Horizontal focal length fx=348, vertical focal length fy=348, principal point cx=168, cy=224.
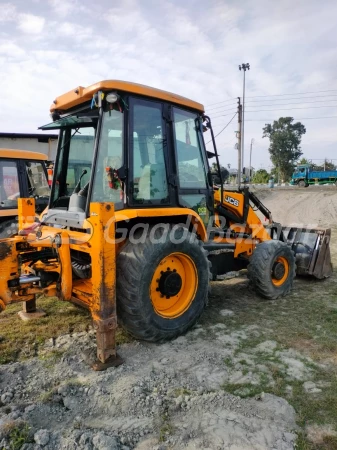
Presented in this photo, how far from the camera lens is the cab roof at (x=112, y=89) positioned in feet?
11.3

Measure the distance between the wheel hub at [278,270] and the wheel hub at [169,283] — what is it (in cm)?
205

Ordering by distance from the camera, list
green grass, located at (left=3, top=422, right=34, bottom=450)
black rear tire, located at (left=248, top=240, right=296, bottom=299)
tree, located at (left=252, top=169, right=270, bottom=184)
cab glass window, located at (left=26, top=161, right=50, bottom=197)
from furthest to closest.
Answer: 1. tree, located at (left=252, top=169, right=270, bottom=184)
2. cab glass window, located at (left=26, top=161, right=50, bottom=197)
3. black rear tire, located at (left=248, top=240, right=296, bottom=299)
4. green grass, located at (left=3, top=422, right=34, bottom=450)

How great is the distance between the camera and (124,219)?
11.0ft

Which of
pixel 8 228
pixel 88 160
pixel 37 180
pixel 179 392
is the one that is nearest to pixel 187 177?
pixel 88 160

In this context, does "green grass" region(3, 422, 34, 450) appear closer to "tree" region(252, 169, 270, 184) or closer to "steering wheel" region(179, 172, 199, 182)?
"steering wheel" region(179, 172, 199, 182)

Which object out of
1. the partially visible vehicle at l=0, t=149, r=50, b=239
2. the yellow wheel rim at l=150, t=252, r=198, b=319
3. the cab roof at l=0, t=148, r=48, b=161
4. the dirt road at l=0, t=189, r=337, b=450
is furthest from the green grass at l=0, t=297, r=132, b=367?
the cab roof at l=0, t=148, r=48, b=161

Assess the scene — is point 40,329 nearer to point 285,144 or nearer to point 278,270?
point 278,270

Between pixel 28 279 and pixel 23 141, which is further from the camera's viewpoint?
pixel 23 141

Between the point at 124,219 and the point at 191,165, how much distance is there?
4.60 feet

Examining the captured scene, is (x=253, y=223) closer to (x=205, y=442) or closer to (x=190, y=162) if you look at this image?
(x=190, y=162)

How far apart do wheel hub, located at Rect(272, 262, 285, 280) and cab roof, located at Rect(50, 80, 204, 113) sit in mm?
2595

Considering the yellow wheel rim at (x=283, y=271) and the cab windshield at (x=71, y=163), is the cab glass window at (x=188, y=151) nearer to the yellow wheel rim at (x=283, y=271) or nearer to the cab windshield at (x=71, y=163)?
the cab windshield at (x=71, y=163)

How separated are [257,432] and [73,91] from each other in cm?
356

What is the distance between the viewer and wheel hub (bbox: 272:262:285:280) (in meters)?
5.28
